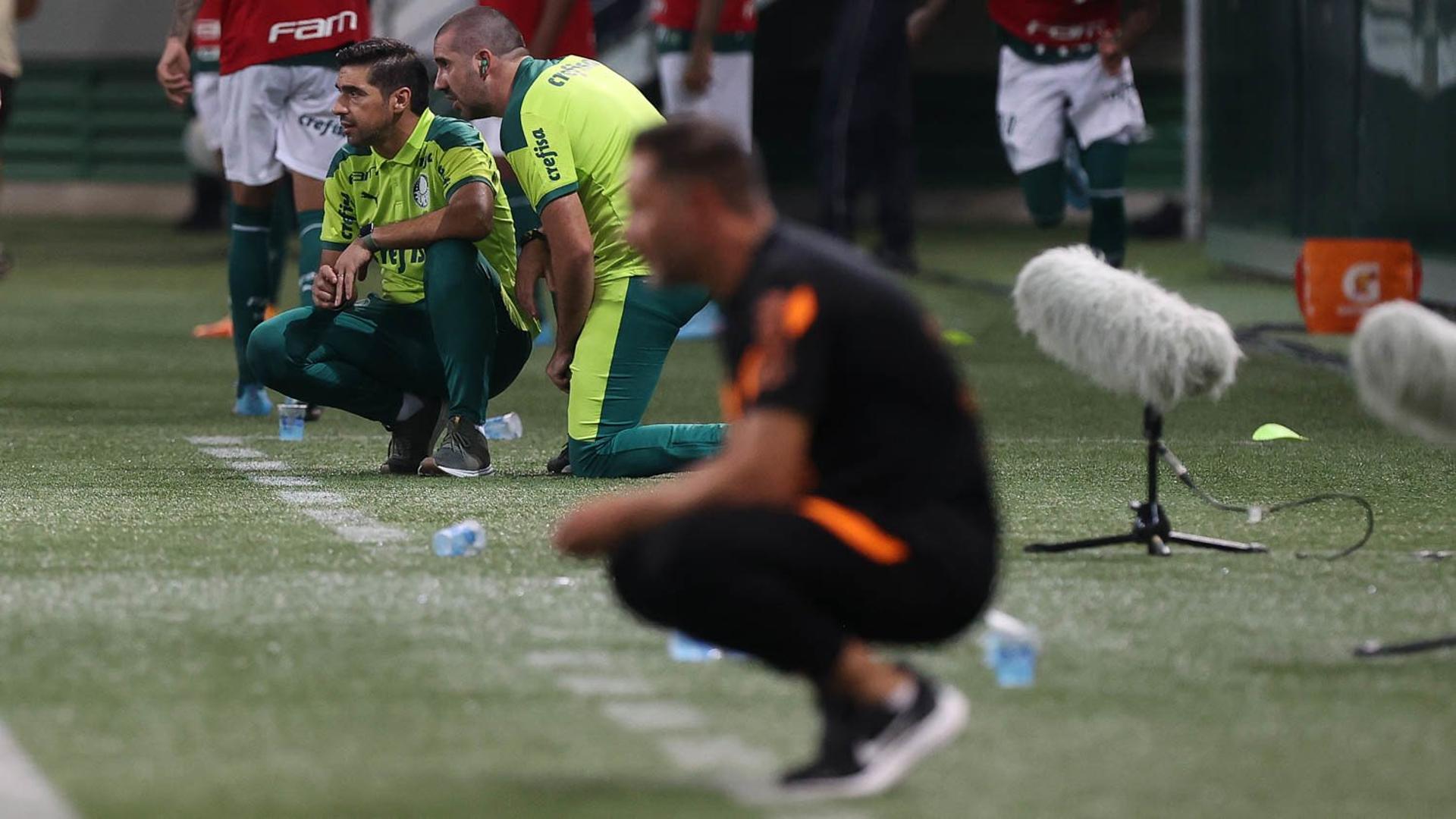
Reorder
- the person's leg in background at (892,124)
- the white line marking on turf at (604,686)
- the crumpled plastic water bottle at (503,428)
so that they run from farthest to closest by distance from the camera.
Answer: the person's leg in background at (892,124) < the crumpled plastic water bottle at (503,428) < the white line marking on turf at (604,686)

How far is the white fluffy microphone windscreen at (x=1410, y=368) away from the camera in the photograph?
4.10 m

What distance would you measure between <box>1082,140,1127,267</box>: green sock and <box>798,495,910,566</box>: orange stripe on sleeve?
21.4ft

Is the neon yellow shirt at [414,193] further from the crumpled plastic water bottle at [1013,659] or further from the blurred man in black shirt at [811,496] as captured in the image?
the blurred man in black shirt at [811,496]

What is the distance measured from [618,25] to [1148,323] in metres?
13.0

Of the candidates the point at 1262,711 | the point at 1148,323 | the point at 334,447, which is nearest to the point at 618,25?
the point at 334,447

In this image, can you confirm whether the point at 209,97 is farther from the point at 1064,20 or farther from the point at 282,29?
the point at 1064,20

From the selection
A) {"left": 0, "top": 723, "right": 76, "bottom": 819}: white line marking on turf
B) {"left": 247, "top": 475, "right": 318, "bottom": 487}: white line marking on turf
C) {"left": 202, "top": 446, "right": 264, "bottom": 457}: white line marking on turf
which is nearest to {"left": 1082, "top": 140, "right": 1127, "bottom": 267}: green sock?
{"left": 202, "top": 446, "right": 264, "bottom": 457}: white line marking on turf

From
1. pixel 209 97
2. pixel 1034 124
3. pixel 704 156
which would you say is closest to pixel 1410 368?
pixel 704 156

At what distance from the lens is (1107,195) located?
9.76 meters

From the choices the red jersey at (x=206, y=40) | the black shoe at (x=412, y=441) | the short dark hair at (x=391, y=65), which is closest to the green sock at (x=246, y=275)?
the black shoe at (x=412, y=441)

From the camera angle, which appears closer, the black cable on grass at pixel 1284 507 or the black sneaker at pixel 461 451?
the black cable on grass at pixel 1284 507

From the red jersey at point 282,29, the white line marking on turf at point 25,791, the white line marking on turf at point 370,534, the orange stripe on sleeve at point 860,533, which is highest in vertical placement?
the red jersey at point 282,29

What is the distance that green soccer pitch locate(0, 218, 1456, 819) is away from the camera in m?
3.24

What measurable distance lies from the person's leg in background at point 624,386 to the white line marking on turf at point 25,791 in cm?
301
